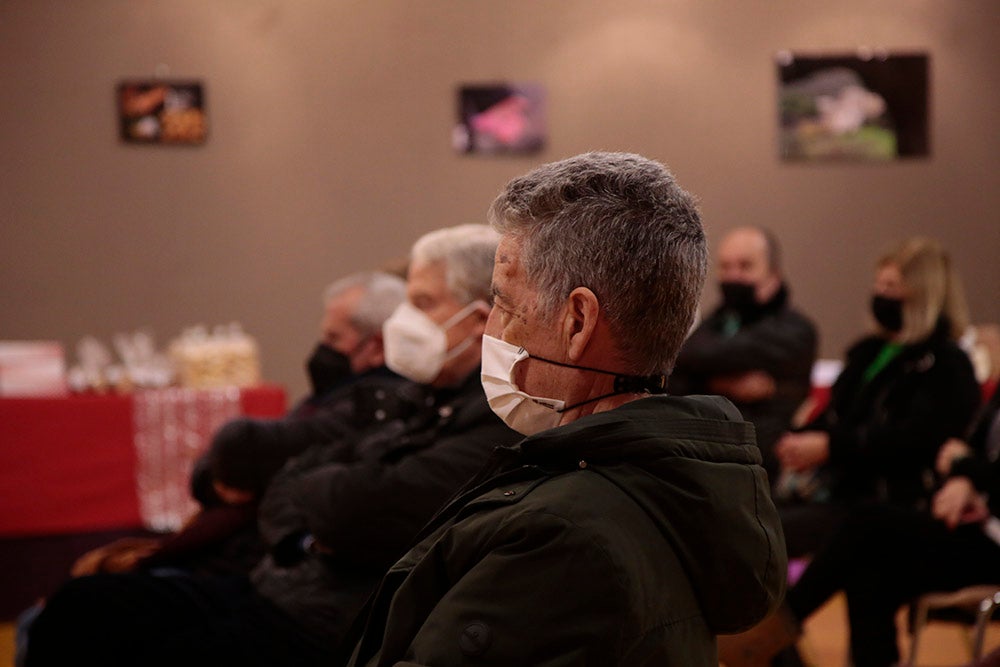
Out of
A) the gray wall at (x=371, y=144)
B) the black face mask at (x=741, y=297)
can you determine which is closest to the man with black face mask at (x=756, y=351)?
the black face mask at (x=741, y=297)

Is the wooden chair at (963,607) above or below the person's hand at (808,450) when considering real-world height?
below

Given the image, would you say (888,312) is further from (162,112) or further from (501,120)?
(162,112)

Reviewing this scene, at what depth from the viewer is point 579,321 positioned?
4.50 ft

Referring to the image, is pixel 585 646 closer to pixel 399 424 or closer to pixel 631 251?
pixel 631 251

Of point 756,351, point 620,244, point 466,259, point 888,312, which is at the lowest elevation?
point 756,351

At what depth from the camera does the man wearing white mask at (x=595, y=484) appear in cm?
120

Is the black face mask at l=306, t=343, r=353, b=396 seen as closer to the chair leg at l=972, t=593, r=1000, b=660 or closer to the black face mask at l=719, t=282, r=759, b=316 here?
the black face mask at l=719, t=282, r=759, b=316

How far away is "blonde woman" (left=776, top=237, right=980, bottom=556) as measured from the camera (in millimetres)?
3578

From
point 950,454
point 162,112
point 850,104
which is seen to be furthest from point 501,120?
point 950,454

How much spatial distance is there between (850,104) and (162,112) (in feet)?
13.8

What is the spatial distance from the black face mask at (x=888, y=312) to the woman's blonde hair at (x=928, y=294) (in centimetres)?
3

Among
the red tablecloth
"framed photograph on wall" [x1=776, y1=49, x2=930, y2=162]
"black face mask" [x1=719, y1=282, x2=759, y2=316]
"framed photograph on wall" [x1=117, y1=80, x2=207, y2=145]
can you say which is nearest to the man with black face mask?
"black face mask" [x1=719, y1=282, x2=759, y2=316]

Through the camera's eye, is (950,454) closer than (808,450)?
Yes

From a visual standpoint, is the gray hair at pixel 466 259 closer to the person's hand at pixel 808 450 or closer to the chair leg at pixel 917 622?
the chair leg at pixel 917 622
